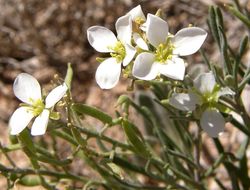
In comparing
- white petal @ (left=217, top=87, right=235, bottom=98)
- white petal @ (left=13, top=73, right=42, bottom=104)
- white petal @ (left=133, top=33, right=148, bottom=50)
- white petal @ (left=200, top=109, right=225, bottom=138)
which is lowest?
white petal @ (left=200, top=109, right=225, bottom=138)

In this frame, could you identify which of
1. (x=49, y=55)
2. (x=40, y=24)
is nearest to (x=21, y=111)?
(x=49, y=55)

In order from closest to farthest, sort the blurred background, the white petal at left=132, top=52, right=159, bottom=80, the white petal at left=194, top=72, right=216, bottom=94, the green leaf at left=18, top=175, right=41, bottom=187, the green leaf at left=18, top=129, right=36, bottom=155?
the white petal at left=132, top=52, right=159, bottom=80
the white petal at left=194, top=72, right=216, bottom=94
the green leaf at left=18, top=129, right=36, bottom=155
the green leaf at left=18, top=175, right=41, bottom=187
the blurred background

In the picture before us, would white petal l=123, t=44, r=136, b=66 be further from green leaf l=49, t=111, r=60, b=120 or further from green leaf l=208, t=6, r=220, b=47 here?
green leaf l=208, t=6, r=220, b=47

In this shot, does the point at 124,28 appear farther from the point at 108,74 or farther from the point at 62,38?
the point at 62,38

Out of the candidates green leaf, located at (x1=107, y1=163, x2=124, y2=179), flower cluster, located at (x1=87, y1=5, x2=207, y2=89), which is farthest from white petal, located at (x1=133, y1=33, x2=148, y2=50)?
green leaf, located at (x1=107, y1=163, x2=124, y2=179)

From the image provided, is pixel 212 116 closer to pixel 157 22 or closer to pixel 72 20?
pixel 157 22
